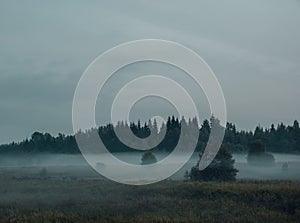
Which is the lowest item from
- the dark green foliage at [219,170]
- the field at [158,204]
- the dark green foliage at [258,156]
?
the field at [158,204]

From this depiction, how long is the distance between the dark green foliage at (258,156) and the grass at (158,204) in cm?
3686

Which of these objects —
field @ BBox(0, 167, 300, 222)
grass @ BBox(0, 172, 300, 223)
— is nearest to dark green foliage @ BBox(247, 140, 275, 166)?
field @ BBox(0, 167, 300, 222)

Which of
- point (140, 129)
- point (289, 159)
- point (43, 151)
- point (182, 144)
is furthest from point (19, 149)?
point (289, 159)

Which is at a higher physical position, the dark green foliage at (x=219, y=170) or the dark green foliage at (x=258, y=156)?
the dark green foliage at (x=258, y=156)

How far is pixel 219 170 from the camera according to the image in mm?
55312

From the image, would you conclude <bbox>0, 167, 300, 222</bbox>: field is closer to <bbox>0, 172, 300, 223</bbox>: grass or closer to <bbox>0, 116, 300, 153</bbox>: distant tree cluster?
<bbox>0, 172, 300, 223</bbox>: grass

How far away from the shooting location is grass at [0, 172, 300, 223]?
3322 centimetres

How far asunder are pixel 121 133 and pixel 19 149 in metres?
53.9

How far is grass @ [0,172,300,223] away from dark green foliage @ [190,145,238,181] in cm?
1071

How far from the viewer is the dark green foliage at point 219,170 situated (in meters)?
54.6

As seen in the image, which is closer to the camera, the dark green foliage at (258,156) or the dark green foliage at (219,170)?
the dark green foliage at (219,170)

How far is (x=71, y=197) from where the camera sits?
41.2 metres

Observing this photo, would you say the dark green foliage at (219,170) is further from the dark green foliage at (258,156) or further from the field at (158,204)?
the dark green foliage at (258,156)

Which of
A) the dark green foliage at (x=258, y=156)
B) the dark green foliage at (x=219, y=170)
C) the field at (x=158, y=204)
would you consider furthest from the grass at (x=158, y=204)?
the dark green foliage at (x=258, y=156)
